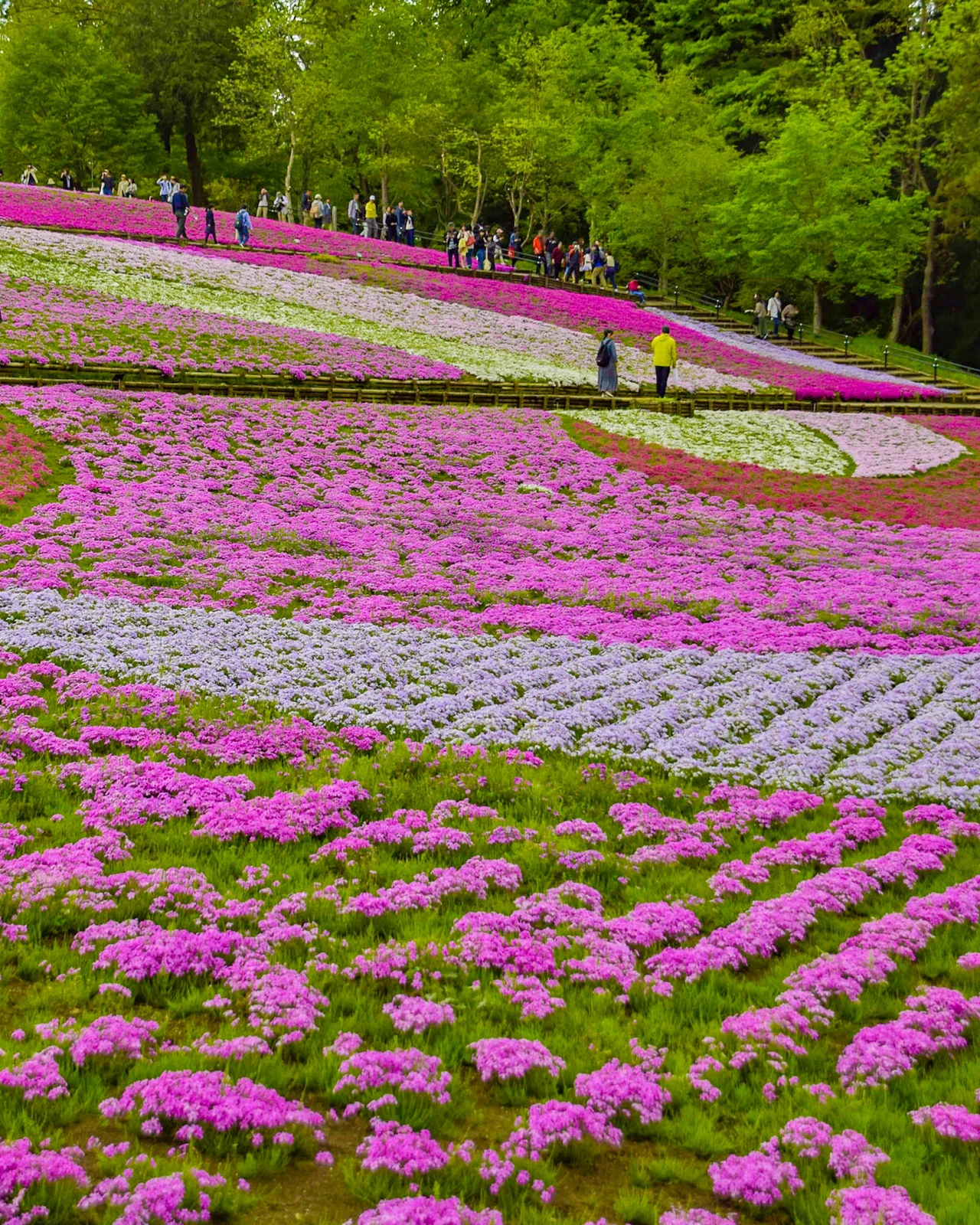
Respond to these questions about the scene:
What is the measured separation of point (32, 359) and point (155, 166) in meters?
67.4

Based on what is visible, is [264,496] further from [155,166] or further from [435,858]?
[155,166]

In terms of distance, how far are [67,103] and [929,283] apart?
225ft

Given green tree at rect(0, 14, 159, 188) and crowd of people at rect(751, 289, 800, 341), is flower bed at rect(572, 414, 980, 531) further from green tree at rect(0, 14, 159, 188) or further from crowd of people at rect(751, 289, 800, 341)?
green tree at rect(0, 14, 159, 188)

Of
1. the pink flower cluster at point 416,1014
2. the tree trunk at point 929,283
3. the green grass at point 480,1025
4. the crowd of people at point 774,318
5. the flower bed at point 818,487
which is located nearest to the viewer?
the green grass at point 480,1025

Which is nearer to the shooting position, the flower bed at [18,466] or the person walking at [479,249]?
the flower bed at [18,466]

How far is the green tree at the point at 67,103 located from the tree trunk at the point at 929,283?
62691 mm

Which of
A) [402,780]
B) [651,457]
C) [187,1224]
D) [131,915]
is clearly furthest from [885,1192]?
[651,457]

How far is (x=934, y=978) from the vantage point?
7.46 metres

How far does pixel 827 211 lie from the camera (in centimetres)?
5828

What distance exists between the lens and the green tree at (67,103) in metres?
79.3

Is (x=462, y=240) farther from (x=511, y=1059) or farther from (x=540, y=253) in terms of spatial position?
(x=511, y=1059)

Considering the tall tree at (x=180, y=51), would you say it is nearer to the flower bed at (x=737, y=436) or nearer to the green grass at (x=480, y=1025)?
the flower bed at (x=737, y=436)

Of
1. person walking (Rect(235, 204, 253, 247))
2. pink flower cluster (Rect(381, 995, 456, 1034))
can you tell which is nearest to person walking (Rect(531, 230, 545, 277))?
person walking (Rect(235, 204, 253, 247))

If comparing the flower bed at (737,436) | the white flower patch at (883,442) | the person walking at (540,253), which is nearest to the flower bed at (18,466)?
the flower bed at (737,436)
